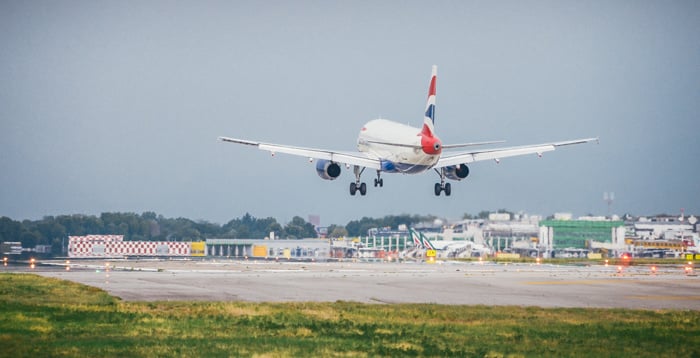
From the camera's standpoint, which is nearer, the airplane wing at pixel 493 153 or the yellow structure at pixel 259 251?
the airplane wing at pixel 493 153

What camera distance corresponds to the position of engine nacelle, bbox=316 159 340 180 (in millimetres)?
75062

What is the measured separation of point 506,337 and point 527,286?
83.3 feet

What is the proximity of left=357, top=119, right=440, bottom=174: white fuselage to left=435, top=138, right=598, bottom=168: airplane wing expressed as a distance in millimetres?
2940

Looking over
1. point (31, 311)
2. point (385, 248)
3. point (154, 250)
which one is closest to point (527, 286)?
point (31, 311)

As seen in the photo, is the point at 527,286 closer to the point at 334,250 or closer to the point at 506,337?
the point at 506,337

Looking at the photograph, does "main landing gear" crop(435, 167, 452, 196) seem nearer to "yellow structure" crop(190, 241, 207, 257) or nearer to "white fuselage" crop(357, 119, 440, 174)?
"white fuselage" crop(357, 119, 440, 174)

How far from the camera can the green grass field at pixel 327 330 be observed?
25703mm

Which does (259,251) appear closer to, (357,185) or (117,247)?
(117,247)

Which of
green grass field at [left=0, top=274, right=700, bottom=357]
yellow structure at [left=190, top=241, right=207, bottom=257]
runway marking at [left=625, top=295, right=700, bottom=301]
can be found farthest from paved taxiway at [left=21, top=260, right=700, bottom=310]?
yellow structure at [left=190, top=241, right=207, bottom=257]

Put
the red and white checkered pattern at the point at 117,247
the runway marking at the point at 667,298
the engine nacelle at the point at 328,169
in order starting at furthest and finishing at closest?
1. the red and white checkered pattern at the point at 117,247
2. the engine nacelle at the point at 328,169
3. the runway marking at the point at 667,298

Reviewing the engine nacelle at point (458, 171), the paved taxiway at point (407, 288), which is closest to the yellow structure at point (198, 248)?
the engine nacelle at point (458, 171)

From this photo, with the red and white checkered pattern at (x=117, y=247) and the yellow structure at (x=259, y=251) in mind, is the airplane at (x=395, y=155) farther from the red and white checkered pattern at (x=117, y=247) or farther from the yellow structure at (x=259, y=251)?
the yellow structure at (x=259, y=251)

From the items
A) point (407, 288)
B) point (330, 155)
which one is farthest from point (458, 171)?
point (407, 288)

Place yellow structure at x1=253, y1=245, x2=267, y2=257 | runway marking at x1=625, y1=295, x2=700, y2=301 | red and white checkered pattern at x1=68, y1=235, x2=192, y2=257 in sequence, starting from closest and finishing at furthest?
runway marking at x1=625, y1=295, x2=700, y2=301 → red and white checkered pattern at x1=68, y1=235, x2=192, y2=257 → yellow structure at x1=253, y1=245, x2=267, y2=257
